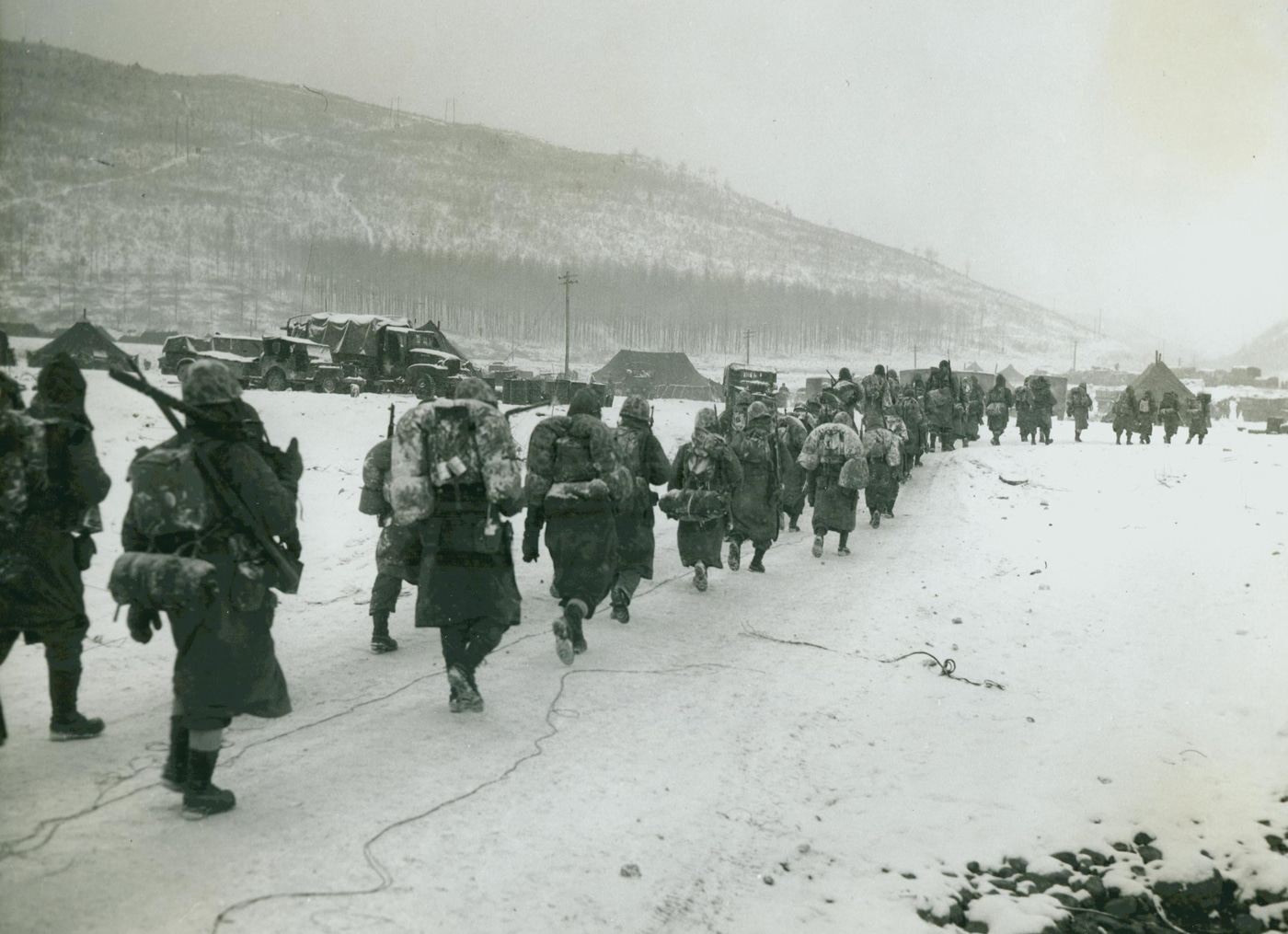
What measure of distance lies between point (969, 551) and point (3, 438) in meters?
9.63

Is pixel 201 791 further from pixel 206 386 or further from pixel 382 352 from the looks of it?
pixel 382 352

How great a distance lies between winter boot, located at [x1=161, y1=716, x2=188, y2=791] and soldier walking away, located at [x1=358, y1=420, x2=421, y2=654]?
6.96 feet

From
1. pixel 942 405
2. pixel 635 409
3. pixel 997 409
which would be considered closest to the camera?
pixel 635 409

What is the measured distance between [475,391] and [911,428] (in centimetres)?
1383

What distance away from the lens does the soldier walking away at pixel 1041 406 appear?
22.0 meters

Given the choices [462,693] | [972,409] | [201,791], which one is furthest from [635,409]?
[972,409]

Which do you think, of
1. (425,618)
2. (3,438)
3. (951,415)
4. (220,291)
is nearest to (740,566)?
(425,618)

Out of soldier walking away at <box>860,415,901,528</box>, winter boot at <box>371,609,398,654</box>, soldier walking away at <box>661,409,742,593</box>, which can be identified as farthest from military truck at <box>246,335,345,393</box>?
winter boot at <box>371,609,398,654</box>

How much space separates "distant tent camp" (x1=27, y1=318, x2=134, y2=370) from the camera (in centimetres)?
436

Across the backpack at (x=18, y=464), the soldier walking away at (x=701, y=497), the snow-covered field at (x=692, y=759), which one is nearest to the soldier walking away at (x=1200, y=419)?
the snow-covered field at (x=692, y=759)

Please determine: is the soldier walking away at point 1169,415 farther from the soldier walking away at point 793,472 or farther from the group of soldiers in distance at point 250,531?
the group of soldiers in distance at point 250,531

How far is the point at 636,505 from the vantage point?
706cm

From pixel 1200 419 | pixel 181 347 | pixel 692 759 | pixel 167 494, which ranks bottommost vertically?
pixel 692 759

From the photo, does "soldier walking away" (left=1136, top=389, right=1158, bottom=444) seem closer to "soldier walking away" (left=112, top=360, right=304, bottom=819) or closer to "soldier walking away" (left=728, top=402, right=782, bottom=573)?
"soldier walking away" (left=728, top=402, right=782, bottom=573)
